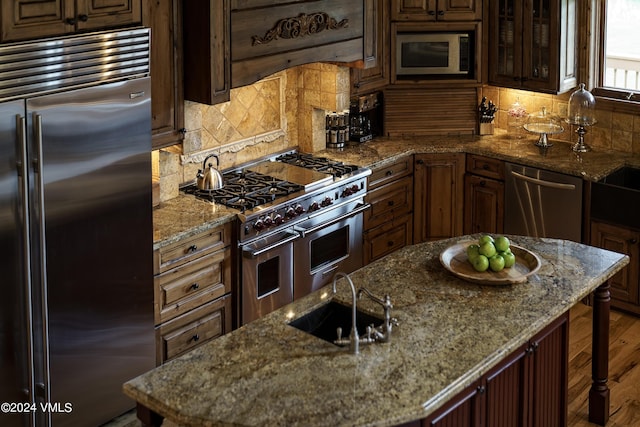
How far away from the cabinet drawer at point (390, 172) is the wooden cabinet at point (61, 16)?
8.03 ft

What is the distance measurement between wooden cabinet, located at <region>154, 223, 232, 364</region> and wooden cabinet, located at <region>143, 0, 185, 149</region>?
0.64 metres

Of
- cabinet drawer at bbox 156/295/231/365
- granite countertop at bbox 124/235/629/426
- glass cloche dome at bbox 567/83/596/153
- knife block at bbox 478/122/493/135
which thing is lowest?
cabinet drawer at bbox 156/295/231/365

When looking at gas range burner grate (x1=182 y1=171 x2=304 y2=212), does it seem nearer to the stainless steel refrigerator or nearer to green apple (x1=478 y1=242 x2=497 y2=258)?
the stainless steel refrigerator

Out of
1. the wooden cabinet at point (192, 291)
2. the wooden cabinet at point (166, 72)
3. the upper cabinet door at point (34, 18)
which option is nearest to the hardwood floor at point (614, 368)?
the wooden cabinet at point (192, 291)

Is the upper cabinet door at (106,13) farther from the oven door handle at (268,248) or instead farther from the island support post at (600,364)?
the island support post at (600,364)

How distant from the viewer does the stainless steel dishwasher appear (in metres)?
6.91

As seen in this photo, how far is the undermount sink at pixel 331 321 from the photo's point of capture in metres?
4.49

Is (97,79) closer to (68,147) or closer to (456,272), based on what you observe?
(68,147)

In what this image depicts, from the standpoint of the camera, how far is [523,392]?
465cm

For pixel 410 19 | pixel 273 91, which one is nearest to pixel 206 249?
pixel 273 91

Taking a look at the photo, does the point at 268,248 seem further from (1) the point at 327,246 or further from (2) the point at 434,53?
(2) the point at 434,53

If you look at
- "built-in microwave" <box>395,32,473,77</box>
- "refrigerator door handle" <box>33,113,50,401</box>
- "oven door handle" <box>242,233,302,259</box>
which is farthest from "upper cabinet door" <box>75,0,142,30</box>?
"built-in microwave" <box>395,32,473,77</box>

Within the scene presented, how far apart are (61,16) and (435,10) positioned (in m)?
3.45

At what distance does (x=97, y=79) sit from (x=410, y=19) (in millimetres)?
3215
